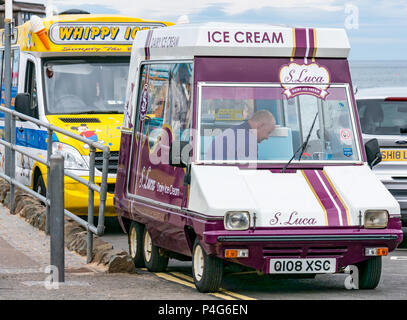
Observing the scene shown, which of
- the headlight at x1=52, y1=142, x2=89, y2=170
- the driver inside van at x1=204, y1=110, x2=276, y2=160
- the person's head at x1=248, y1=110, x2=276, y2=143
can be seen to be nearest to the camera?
the driver inside van at x1=204, y1=110, x2=276, y2=160

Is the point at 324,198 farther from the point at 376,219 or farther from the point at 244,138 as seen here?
the point at 244,138

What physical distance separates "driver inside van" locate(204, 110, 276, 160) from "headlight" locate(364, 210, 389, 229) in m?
1.25

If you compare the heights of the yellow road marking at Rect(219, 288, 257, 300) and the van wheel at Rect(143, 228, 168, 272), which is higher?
the van wheel at Rect(143, 228, 168, 272)

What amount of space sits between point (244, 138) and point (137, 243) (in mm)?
2195

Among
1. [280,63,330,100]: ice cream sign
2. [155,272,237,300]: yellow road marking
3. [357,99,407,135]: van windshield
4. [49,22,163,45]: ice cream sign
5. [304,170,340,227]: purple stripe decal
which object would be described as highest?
[49,22,163,45]: ice cream sign

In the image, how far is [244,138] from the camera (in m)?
11.5

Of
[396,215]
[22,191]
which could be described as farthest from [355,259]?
[22,191]

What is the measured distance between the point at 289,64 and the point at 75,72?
6.28 m

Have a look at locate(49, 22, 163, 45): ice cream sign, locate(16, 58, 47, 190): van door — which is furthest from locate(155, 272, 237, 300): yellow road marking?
locate(49, 22, 163, 45): ice cream sign

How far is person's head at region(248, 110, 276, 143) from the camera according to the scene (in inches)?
457

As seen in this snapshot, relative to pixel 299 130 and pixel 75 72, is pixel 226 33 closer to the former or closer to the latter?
pixel 299 130

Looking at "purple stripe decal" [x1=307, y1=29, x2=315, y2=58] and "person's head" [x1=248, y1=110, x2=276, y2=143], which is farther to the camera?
"purple stripe decal" [x1=307, y1=29, x2=315, y2=58]

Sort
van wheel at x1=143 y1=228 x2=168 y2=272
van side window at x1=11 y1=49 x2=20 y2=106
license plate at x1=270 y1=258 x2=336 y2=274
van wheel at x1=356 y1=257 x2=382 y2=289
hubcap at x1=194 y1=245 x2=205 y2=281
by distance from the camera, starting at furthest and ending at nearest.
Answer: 1. van side window at x1=11 y1=49 x2=20 y2=106
2. van wheel at x1=143 y1=228 x2=168 y2=272
3. van wheel at x1=356 y1=257 x2=382 y2=289
4. hubcap at x1=194 y1=245 x2=205 y2=281
5. license plate at x1=270 y1=258 x2=336 y2=274

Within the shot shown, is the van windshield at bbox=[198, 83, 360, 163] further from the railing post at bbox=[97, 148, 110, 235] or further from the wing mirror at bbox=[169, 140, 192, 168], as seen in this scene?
the railing post at bbox=[97, 148, 110, 235]
